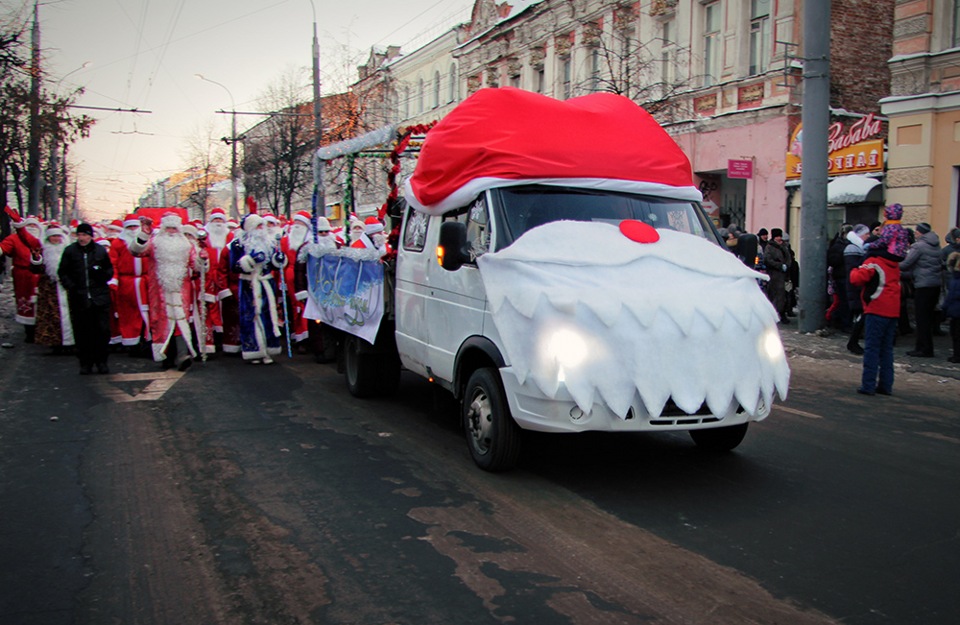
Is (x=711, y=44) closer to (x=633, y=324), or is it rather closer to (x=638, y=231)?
(x=638, y=231)

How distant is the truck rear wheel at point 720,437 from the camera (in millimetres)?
6223

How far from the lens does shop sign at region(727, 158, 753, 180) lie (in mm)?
20875

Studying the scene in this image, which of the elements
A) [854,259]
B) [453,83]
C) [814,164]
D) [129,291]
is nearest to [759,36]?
[814,164]

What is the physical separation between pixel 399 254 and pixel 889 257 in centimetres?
550

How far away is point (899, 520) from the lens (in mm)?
4996

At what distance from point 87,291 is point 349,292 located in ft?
13.6

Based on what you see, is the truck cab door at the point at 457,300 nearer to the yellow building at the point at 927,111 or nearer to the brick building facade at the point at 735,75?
the yellow building at the point at 927,111

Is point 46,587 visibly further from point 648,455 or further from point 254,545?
point 648,455

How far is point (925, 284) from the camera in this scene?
1239 centimetres

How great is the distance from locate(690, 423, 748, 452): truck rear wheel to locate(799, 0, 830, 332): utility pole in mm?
8732

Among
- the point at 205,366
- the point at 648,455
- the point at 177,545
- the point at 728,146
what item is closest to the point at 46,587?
the point at 177,545

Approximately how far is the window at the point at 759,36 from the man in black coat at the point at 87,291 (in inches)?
676

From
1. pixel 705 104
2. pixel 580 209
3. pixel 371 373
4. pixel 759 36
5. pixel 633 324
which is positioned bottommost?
pixel 371 373

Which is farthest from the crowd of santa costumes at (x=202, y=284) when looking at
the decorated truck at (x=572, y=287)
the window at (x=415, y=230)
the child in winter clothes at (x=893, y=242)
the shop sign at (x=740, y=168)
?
the shop sign at (x=740, y=168)
